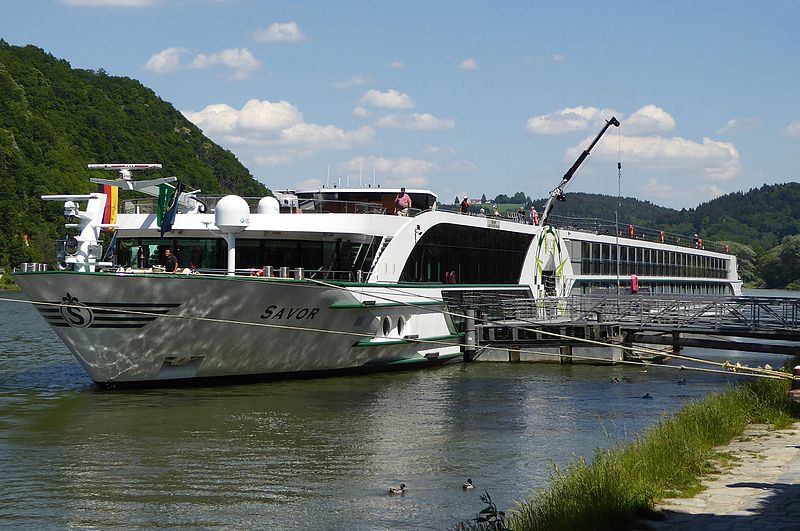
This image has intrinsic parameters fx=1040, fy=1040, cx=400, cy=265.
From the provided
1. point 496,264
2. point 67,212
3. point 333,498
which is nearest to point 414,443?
point 333,498

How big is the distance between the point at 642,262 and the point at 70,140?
84766mm

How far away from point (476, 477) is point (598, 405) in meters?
8.21

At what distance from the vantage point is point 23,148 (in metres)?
111

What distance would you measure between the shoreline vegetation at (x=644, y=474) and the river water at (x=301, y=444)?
1.28 metres

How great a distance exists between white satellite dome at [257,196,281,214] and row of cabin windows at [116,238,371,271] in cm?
82

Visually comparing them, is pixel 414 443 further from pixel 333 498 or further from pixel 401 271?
pixel 401 271

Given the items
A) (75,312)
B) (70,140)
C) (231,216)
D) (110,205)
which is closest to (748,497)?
(75,312)

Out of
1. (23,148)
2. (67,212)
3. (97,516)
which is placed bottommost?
(97,516)

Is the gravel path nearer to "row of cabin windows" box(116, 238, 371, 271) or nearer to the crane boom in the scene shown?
"row of cabin windows" box(116, 238, 371, 271)

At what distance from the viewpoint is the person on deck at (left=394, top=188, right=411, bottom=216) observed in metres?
28.4

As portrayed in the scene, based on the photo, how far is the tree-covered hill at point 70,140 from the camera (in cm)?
10206

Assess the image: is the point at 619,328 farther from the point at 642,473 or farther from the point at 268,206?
the point at 642,473

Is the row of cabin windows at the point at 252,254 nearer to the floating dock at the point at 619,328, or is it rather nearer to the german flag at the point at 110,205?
the german flag at the point at 110,205

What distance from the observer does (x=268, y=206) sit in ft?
86.0
